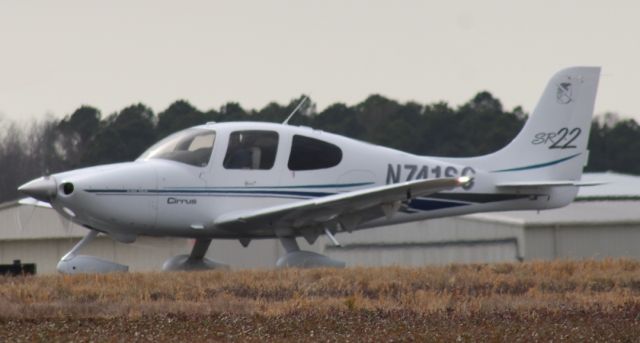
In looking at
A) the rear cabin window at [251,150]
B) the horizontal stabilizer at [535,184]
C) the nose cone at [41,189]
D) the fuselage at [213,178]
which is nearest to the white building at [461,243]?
the horizontal stabilizer at [535,184]

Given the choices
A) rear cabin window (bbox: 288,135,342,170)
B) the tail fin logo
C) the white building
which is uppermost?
the tail fin logo

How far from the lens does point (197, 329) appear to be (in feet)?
40.3

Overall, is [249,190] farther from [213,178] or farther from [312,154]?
[312,154]

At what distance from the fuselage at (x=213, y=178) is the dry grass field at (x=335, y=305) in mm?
2199

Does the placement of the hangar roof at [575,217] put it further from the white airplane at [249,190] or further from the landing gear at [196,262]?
the landing gear at [196,262]

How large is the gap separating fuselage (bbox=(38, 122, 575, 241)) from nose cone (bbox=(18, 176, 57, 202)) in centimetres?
13

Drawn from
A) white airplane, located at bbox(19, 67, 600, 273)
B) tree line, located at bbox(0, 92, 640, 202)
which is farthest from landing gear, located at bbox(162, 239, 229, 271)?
tree line, located at bbox(0, 92, 640, 202)

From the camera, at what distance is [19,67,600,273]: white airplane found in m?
18.4

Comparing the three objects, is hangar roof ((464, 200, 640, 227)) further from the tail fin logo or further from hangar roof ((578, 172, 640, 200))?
the tail fin logo

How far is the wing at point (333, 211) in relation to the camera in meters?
18.3

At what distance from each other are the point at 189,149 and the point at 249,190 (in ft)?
3.02

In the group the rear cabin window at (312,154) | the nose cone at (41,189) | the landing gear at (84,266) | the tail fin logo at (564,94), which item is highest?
the tail fin logo at (564,94)

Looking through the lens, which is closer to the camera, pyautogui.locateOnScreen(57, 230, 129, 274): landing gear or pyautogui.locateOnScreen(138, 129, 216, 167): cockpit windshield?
pyautogui.locateOnScreen(57, 230, 129, 274): landing gear

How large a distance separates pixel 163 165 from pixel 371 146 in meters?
2.99
